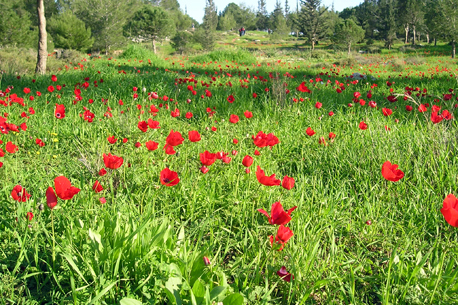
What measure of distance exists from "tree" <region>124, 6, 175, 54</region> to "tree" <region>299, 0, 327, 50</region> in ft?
61.2

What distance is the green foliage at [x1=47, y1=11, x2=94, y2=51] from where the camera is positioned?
25.9m

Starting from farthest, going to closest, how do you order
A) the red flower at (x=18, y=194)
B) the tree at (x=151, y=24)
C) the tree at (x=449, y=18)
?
the tree at (x=151, y=24)
the tree at (x=449, y=18)
the red flower at (x=18, y=194)

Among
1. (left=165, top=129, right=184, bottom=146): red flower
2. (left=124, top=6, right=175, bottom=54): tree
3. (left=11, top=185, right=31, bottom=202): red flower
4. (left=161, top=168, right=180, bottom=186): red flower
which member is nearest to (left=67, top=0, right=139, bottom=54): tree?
(left=124, top=6, right=175, bottom=54): tree

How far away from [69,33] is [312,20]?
3065cm

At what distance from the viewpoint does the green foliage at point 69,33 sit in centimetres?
2592

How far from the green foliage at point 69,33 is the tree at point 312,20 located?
2798 cm

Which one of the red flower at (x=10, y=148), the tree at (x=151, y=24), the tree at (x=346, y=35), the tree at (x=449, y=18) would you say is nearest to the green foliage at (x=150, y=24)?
the tree at (x=151, y=24)

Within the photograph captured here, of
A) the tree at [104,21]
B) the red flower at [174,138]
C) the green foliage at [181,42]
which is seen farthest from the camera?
the green foliage at [181,42]

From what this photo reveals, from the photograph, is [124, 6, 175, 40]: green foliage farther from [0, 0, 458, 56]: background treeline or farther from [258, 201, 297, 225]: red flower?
[258, 201, 297, 225]: red flower

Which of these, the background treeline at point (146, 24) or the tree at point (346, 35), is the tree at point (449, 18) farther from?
→ the tree at point (346, 35)

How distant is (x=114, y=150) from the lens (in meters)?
2.90

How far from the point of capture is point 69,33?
26.2 metres

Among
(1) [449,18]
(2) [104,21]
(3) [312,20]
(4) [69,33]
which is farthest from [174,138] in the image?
(3) [312,20]

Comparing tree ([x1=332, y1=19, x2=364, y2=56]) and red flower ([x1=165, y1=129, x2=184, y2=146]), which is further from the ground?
tree ([x1=332, y1=19, x2=364, y2=56])
